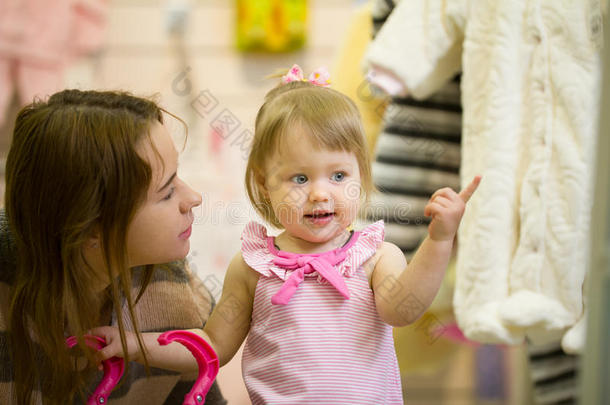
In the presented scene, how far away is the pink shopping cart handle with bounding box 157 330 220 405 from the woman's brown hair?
0.16 ft

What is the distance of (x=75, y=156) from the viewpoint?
2.09ft

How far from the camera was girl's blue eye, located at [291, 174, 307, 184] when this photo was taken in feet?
2.11

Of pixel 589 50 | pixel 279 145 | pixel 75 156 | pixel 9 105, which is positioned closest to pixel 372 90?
pixel 589 50

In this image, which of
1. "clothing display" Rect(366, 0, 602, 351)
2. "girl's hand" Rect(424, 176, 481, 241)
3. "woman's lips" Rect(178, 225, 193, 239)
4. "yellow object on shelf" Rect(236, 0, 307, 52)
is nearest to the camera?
"girl's hand" Rect(424, 176, 481, 241)

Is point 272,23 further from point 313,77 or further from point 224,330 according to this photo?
point 224,330

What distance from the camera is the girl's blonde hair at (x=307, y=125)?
64 centimetres

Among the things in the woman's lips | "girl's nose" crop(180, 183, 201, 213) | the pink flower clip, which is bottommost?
the woman's lips

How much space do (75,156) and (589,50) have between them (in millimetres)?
660

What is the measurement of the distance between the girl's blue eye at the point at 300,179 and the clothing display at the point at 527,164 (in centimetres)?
35

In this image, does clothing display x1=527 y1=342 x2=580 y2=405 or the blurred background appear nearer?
clothing display x1=527 y1=342 x2=580 y2=405

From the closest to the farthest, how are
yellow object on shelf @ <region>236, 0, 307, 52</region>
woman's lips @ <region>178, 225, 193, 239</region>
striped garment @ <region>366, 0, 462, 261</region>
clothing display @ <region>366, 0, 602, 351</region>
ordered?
1. woman's lips @ <region>178, 225, 193, 239</region>
2. clothing display @ <region>366, 0, 602, 351</region>
3. striped garment @ <region>366, 0, 462, 261</region>
4. yellow object on shelf @ <region>236, 0, 307, 52</region>

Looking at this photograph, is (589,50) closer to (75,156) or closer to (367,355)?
(367,355)

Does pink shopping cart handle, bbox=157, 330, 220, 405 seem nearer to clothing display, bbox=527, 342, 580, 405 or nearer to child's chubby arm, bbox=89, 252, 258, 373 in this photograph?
child's chubby arm, bbox=89, 252, 258, 373

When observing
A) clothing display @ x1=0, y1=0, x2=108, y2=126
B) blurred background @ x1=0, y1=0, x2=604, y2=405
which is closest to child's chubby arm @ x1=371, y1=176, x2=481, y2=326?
blurred background @ x1=0, y1=0, x2=604, y2=405
